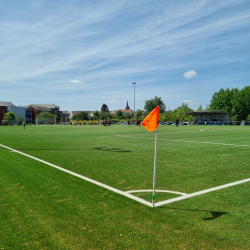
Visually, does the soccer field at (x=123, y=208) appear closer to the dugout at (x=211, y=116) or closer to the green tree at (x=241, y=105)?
the dugout at (x=211, y=116)

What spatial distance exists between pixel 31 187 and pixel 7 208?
1.34 m

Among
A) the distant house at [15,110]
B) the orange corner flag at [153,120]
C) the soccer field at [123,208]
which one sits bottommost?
Result: the soccer field at [123,208]

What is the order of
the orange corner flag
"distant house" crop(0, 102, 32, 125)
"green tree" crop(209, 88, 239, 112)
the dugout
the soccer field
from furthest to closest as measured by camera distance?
"distant house" crop(0, 102, 32, 125), "green tree" crop(209, 88, 239, 112), the dugout, the orange corner flag, the soccer field

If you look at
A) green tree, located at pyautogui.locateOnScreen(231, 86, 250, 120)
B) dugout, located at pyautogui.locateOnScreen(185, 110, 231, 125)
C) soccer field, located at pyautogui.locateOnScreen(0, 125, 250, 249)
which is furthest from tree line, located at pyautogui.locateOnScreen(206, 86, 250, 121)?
soccer field, located at pyautogui.locateOnScreen(0, 125, 250, 249)

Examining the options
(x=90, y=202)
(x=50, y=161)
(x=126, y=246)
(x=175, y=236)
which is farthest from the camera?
(x=50, y=161)

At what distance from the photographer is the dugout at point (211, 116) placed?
71.2m

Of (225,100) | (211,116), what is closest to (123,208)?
(211,116)

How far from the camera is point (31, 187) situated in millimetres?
5754

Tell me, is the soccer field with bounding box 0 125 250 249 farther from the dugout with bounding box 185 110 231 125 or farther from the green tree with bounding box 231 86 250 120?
the green tree with bounding box 231 86 250 120

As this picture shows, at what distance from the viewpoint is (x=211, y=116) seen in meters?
75.9

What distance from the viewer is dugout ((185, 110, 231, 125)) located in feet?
234

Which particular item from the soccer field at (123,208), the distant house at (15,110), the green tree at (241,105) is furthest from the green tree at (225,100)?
the distant house at (15,110)

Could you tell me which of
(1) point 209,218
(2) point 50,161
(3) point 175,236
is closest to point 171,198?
(1) point 209,218

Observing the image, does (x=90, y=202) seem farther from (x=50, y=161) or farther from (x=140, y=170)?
(x=50, y=161)
